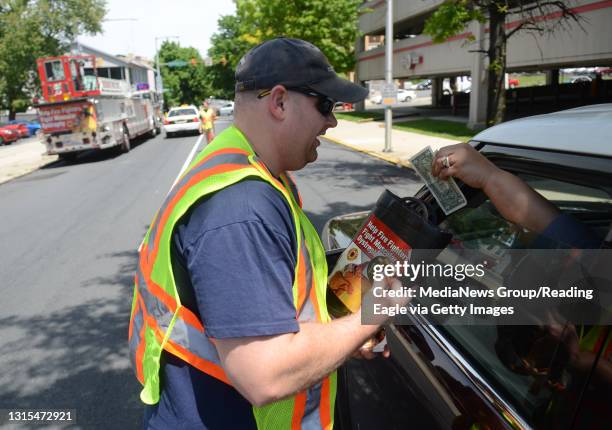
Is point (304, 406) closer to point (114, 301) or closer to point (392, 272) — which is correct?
point (392, 272)

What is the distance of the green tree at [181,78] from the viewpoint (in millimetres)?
75062

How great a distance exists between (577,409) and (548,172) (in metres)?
0.85

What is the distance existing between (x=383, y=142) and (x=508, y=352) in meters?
16.2

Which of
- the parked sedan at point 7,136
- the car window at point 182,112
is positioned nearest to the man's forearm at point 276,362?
the car window at point 182,112

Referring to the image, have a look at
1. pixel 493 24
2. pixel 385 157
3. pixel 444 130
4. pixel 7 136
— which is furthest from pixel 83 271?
pixel 7 136

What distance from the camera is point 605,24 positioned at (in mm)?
13875

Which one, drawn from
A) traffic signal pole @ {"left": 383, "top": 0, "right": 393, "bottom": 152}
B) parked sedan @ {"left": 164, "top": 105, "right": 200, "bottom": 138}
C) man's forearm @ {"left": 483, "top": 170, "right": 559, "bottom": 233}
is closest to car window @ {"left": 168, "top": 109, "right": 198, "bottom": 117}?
parked sedan @ {"left": 164, "top": 105, "right": 200, "bottom": 138}

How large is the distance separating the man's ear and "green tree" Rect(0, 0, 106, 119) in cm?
4772

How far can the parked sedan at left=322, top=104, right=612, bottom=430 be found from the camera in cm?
126

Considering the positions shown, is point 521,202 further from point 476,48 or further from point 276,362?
point 476,48

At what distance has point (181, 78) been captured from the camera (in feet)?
250

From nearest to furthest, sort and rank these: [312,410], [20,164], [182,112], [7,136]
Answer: [312,410]
[20,164]
[182,112]
[7,136]

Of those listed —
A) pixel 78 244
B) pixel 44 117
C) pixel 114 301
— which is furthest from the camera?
pixel 44 117

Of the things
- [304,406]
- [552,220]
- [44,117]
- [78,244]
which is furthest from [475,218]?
[44,117]
